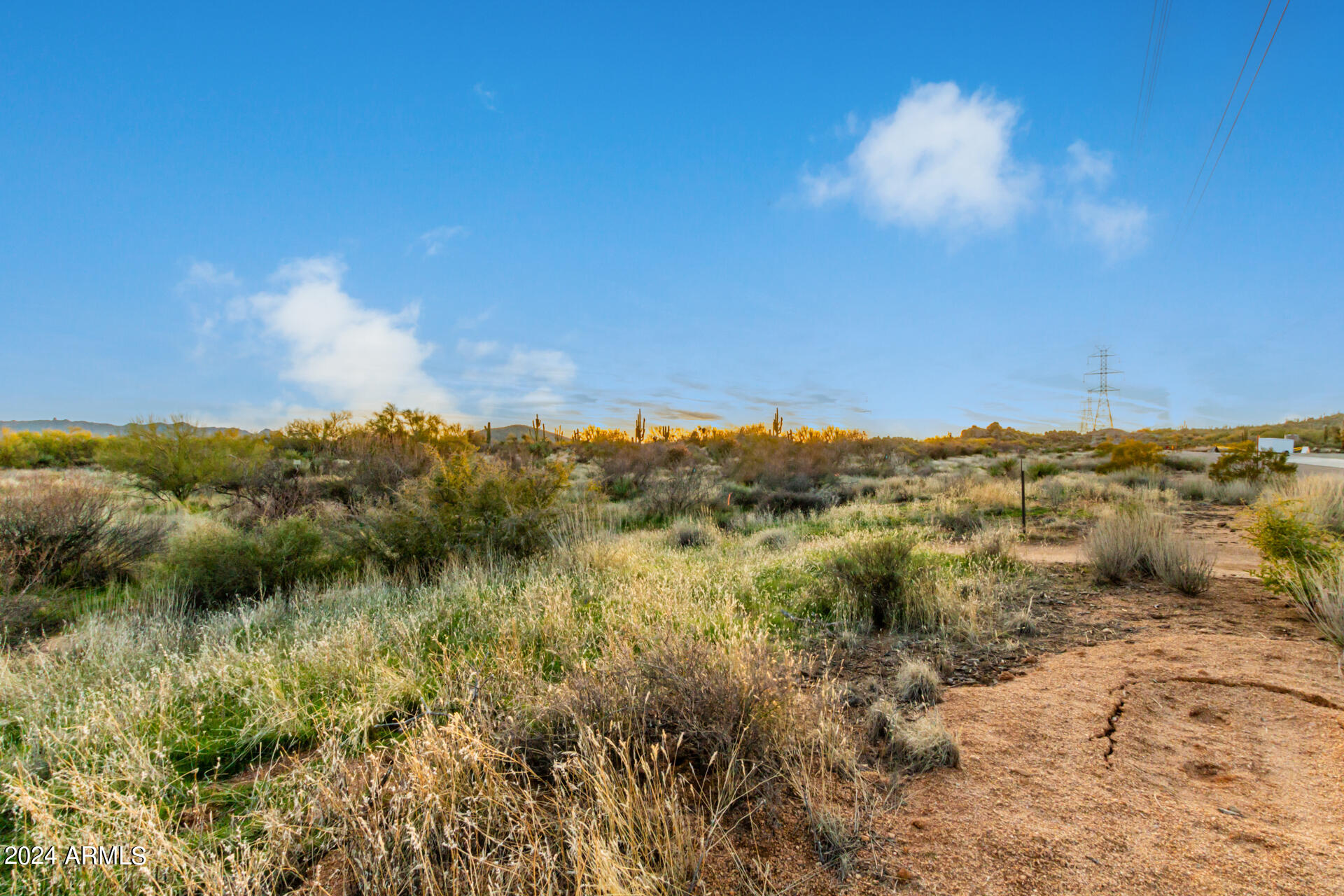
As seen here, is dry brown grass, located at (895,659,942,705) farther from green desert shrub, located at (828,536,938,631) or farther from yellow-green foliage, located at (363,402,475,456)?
yellow-green foliage, located at (363,402,475,456)

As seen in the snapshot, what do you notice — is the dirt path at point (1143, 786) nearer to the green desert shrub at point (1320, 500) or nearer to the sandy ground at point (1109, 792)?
the sandy ground at point (1109, 792)

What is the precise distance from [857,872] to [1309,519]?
984 centimetres

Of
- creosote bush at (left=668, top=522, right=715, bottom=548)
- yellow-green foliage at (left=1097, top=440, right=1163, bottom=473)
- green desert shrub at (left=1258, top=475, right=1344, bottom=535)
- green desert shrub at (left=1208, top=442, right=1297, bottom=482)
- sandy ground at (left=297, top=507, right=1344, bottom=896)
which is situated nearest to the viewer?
sandy ground at (left=297, top=507, right=1344, bottom=896)

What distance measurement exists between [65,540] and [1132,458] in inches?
1296

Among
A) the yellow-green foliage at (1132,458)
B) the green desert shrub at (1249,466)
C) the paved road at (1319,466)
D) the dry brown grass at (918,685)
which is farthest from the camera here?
the yellow-green foliage at (1132,458)

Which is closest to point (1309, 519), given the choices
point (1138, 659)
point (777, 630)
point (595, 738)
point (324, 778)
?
point (1138, 659)

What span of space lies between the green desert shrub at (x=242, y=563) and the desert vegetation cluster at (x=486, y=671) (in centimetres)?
4

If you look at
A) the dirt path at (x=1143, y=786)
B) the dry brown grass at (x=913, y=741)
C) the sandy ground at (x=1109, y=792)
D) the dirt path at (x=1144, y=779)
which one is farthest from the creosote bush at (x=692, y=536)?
the dry brown grass at (x=913, y=741)

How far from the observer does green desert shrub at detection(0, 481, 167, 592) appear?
28.4ft

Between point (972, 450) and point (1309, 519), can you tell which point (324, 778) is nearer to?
point (1309, 519)

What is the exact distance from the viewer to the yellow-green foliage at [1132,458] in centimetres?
2408

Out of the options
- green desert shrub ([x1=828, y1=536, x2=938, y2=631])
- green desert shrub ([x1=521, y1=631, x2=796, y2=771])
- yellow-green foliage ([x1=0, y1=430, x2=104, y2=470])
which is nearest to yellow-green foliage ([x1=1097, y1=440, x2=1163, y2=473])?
green desert shrub ([x1=828, y1=536, x2=938, y2=631])

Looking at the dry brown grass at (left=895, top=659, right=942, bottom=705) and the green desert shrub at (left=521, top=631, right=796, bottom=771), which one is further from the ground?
the green desert shrub at (left=521, top=631, right=796, bottom=771)

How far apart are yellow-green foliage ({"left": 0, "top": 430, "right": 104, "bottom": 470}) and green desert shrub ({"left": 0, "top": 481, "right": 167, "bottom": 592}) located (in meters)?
30.0
